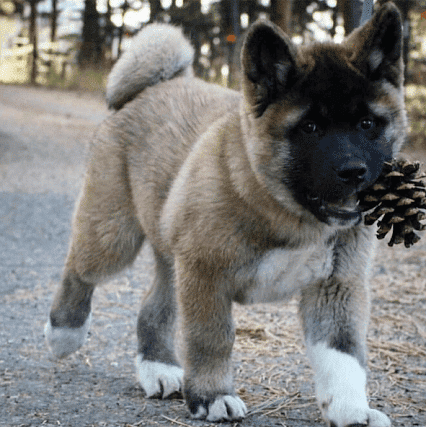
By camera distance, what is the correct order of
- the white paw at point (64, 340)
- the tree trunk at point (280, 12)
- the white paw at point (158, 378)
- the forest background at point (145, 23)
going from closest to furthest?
the white paw at point (158, 378)
the white paw at point (64, 340)
the tree trunk at point (280, 12)
the forest background at point (145, 23)

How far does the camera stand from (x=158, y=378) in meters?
3.14

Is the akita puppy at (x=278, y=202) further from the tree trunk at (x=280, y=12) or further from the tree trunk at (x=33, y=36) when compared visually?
the tree trunk at (x=33, y=36)

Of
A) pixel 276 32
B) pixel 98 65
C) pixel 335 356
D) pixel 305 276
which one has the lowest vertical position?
pixel 98 65

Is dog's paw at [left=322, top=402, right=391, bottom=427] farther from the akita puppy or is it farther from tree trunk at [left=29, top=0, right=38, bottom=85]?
tree trunk at [left=29, top=0, right=38, bottom=85]

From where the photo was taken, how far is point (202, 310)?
272cm

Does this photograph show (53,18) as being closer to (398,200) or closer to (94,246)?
(94,246)

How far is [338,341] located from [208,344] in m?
0.52

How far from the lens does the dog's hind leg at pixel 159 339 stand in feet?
10.3

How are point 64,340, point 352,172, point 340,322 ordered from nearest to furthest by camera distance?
point 352,172 → point 340,322 → point 64,340

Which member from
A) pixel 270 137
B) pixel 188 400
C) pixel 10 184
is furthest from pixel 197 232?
pixel 10 184

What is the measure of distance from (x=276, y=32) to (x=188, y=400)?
1444mm

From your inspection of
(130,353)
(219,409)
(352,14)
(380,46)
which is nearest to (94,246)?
(130,353)

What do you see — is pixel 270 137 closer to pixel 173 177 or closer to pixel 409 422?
pixel 173 177

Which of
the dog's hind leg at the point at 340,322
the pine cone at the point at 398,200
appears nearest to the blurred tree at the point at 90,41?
the dog's hind leg at the point at 340,322
